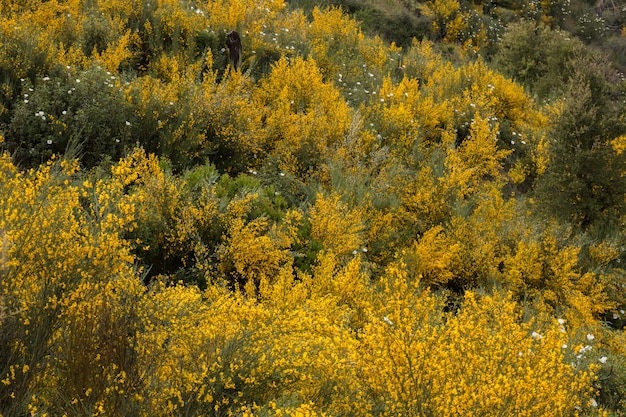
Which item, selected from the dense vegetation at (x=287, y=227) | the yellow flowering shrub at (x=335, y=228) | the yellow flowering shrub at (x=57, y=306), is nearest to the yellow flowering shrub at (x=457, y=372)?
the dense vegetation at (x=287, y=227)

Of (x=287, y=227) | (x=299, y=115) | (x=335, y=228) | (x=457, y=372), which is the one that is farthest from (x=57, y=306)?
(x=299, y=115)

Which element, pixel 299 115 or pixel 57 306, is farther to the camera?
pixel 299 115

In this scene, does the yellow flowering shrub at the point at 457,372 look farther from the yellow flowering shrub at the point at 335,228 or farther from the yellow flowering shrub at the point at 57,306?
the yellow flowering shrub at the point at 335,228

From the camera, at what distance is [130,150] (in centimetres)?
564

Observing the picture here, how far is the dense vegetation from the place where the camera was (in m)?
2.84

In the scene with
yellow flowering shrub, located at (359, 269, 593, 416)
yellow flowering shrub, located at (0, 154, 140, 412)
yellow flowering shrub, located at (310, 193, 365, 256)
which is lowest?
yellow flowering shrub, located at (310, 193, 365, 256)

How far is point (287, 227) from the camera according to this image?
17.5 feet

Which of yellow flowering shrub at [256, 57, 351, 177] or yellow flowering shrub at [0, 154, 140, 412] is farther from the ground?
yellow flowering shrub at [0, 154, 140, 412]

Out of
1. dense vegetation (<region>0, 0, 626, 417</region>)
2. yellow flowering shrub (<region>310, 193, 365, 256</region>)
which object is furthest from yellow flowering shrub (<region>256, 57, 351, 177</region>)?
yellow flowering shrub (<region>310, 193, 365, 256</region>)

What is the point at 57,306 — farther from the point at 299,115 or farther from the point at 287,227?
the point at 299,115

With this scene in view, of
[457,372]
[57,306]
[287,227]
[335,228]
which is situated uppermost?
[457,372]

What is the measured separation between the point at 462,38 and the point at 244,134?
13995mm

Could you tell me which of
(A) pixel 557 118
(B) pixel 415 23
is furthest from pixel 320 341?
(B) pixel 415 23

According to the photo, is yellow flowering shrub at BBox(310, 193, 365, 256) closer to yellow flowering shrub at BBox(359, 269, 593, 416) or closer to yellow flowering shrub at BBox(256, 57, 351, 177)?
yellow flowering shrub at BBox(256, 57, 351, 177)
